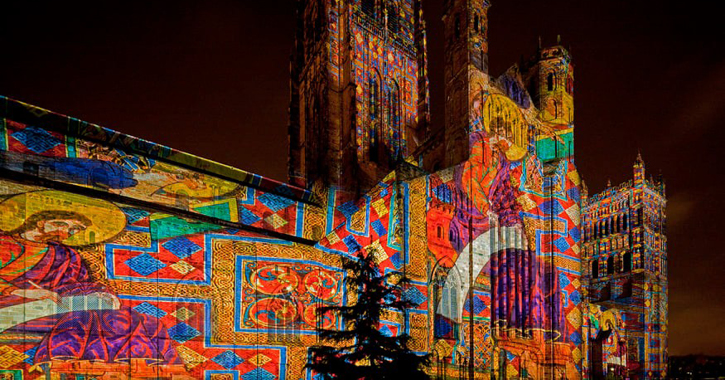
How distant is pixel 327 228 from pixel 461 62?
11.4m

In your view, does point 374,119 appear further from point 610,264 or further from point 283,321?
point 610,264

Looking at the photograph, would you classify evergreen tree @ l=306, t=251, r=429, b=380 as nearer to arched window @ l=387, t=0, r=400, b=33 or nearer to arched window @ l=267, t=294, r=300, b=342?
arched window @ l=267, t=294, r=300, b=342

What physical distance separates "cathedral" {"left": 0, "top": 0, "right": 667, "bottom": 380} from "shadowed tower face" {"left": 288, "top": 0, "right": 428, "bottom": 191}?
0.42 feet

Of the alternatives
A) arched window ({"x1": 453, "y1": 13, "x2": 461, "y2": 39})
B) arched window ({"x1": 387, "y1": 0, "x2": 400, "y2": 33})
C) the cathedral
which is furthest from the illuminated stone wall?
arched window ({"x1": 387, "y1": 0, "x2": 400, "y2": 33})

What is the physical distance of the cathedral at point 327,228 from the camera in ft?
34.5

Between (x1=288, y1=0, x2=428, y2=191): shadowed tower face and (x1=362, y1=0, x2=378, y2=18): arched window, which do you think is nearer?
(x1=288, y1=0, x2=428, y2=191): shadowed tower face

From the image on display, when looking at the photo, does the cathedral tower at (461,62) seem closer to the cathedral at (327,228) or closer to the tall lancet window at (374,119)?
the cathedral at (327,228)

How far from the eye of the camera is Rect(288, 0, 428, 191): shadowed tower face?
89.8 ft

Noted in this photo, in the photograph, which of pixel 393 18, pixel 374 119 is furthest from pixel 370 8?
pixel 374 119

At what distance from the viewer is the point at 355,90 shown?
88.7 ft

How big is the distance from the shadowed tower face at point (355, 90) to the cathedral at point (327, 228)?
127 millimetres

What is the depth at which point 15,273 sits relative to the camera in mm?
9992

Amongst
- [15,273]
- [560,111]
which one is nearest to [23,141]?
[15,273]

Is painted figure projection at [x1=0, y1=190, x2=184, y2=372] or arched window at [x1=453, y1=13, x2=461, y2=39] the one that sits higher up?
arched window at [x1=453, y1=13, x2=461, y2=39]
